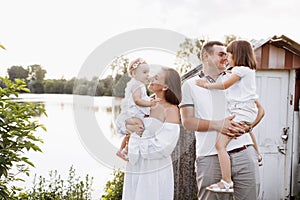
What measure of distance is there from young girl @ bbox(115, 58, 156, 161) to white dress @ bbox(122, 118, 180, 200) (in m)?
0.05

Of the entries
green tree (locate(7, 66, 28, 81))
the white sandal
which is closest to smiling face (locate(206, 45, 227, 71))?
the white sandal

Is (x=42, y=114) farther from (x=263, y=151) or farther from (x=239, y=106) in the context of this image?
(x=263, y=151)

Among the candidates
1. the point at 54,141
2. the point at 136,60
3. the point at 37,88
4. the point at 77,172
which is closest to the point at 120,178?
the point at 77,172

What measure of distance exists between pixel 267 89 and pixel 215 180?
8.40ft

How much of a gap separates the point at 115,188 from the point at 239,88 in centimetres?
229

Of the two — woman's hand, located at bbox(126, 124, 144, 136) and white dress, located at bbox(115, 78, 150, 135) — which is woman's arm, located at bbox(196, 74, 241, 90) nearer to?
white dress, located at bbox(115, 78, 150, 135)

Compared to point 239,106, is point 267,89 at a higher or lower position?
higher

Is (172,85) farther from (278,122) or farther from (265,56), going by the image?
(278,122)

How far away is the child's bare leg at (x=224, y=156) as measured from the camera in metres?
2.08

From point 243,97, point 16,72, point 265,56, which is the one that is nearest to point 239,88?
point 243,97

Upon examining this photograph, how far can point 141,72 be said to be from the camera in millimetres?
1898

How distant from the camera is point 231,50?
2396 millimetres

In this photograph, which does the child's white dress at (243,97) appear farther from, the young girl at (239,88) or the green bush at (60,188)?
the green bush at (60,188)

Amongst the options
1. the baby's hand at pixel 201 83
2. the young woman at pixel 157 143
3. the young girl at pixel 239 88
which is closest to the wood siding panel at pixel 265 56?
the young girl at pixel 239 88
